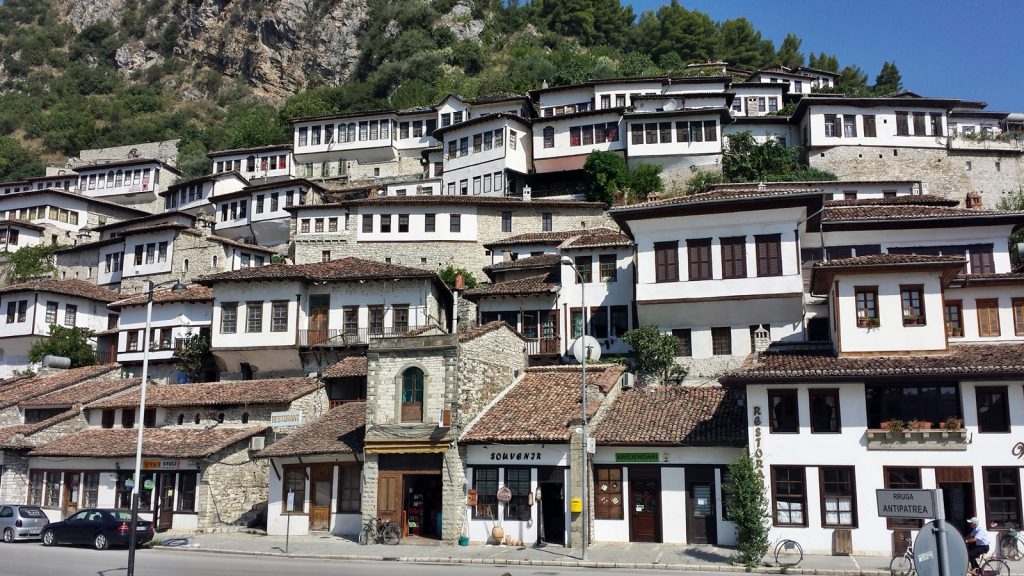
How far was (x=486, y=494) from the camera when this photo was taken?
31.0 metres

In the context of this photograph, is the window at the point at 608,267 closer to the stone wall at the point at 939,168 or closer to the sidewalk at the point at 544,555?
the sidewalk at the point at 544,555

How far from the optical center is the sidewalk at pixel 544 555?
972 inches

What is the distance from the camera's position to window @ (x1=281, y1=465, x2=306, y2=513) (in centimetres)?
3453

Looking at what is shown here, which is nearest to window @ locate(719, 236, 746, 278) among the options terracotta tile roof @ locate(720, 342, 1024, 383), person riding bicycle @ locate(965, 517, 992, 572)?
terracotta tile roof @ locate(720, 342, 1024, 383)

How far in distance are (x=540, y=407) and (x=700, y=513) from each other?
7042 mm

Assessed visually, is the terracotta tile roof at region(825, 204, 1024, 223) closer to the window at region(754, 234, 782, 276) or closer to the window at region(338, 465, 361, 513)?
the window at region(754, 234, 782, 276)

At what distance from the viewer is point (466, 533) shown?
3077cm

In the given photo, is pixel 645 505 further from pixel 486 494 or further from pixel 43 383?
pixel 43 383

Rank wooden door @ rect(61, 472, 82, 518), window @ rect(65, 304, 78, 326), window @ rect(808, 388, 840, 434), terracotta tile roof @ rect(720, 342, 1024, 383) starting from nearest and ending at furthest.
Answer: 1. terracotta tile roof @ rect(720, 342, 1024, 383)
2. window @ rect(808, 388, 840, 434)
3. wooden door @ rect(61, 472, 82, 518)
4. window @ rect(65, 304, 78, 326)

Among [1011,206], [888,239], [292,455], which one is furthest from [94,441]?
[1011,206]

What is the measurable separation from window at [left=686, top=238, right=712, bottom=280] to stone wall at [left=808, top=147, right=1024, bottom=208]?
1230 inches

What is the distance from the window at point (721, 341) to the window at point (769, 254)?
370cm

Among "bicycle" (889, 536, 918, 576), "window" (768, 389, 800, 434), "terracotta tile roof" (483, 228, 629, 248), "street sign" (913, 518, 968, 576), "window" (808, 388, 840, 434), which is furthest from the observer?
"terracotta tile roof" (483, 228, 629, 248)

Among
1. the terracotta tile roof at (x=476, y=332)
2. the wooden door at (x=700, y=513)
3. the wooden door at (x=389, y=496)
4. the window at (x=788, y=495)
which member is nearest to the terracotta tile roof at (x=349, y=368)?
the terracotta tile roof at (x=476, y=332)
